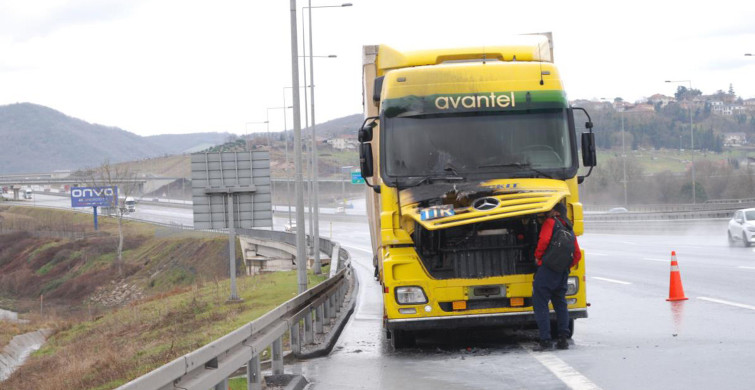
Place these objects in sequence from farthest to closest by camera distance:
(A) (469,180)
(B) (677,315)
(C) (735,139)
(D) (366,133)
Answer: (C) (735,139)
(B) (677,315)
(D) (366,133)
(A) (469,180)

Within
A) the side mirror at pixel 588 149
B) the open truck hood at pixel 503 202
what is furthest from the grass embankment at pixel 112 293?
the side mirror at pixel 588 149

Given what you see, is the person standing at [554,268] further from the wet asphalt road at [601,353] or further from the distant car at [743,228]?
the distant car at [743,228]

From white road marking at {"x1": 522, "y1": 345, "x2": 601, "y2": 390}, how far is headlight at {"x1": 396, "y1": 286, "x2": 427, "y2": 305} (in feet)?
4.66

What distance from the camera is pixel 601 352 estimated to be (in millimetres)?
11133

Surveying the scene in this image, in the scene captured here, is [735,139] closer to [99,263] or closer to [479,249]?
[99,263]

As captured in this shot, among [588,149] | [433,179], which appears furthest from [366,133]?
[588,149]

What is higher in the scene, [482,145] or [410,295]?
[482,145]

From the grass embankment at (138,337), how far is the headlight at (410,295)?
432 cm

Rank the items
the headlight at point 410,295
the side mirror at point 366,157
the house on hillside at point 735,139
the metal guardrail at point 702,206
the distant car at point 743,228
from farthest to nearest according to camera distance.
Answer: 1. the house on hillside at point 735,139
2. the metal guardrail at point 702,206
3. the distant car at point 743,228
4. the side mirror at point 366,157
5. the headlight at point 410,295

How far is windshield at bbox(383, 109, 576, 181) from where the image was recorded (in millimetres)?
11688

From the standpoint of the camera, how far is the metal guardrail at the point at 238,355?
629 cm

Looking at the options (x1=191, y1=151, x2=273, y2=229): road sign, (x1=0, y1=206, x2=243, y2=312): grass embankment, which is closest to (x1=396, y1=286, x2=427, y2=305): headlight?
(x1=191, y1=151, x2=273, y2=229): road sign

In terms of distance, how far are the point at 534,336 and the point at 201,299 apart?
79.9ft

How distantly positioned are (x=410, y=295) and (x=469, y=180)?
1522 millimetres
